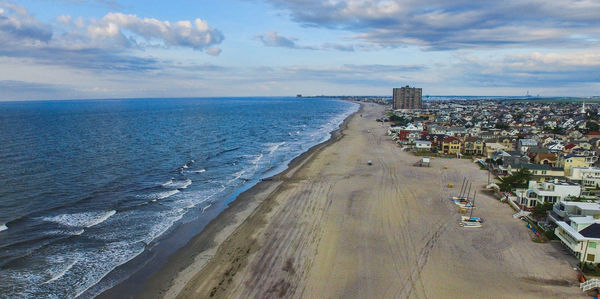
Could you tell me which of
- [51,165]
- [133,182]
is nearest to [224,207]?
[133,182]

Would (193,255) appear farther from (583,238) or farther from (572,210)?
(572,210)

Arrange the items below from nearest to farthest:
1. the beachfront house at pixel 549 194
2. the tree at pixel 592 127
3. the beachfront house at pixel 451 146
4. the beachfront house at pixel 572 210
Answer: the beachfront house at pixel 572 210 < the beachfront house at pixel 549 194 < the beachfront house at pixel 451 146 < the tree at pixel 592 127

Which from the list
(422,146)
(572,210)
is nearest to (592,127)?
(422,146)

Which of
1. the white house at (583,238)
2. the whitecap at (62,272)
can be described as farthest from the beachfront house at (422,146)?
the whitecap at (62,272)

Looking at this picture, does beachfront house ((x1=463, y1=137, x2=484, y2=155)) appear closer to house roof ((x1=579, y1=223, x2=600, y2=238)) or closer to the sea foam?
house roof ((x1=579, y1=223, x2=600, y2=238))

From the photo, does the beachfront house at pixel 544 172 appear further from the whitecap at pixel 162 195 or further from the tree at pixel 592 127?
the tree at pixel 592 127

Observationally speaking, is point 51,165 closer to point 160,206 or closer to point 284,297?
point 160,206

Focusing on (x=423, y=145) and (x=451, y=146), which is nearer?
(x=451, y=146)
